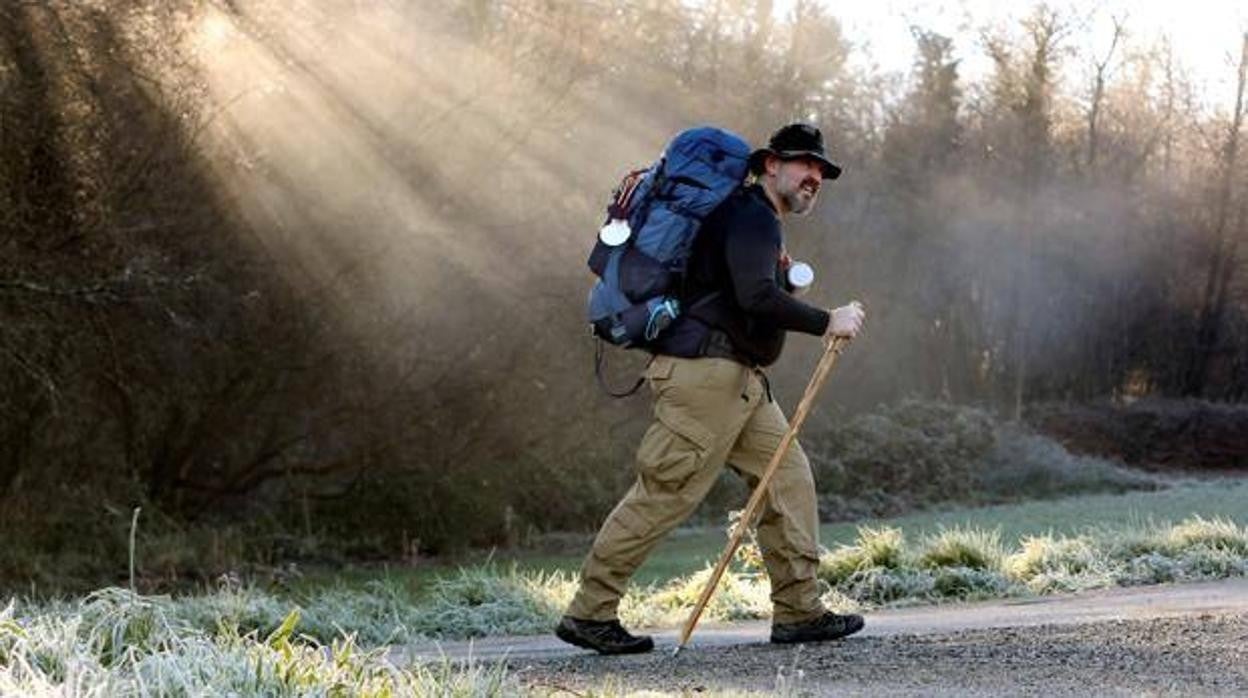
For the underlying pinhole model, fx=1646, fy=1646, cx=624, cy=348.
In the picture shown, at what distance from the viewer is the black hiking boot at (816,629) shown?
20.3 feet

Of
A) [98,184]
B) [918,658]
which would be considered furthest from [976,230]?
[918,658]

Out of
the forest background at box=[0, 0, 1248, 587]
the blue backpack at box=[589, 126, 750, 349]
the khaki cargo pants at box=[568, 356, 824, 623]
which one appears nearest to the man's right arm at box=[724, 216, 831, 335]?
the blue backpack at box=[589, 126, 750, 349]

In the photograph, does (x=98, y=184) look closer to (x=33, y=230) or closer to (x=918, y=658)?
(x=33, y=230)

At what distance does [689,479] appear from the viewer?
6.01 meters

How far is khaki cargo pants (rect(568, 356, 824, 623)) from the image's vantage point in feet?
19.6

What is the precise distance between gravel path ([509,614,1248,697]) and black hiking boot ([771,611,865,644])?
9 centimetres

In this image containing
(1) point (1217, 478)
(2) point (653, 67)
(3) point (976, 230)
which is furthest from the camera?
(3) point (976, 230)

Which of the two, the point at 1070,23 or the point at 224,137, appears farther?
the point at 1070,23

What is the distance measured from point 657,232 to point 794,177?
688 mm

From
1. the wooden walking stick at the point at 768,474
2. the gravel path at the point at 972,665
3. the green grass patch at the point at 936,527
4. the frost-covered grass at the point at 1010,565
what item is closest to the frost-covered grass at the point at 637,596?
the frost-covered grass at the point at 1010,565

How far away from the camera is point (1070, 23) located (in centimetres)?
3684

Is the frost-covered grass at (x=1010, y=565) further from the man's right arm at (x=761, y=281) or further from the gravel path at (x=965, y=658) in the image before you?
the man's right arm at (x=761, y=281)

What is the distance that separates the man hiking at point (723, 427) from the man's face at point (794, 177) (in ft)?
0.18

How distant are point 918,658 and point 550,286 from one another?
556 inches
